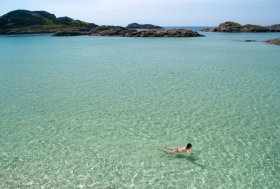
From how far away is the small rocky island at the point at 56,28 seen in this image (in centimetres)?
11462

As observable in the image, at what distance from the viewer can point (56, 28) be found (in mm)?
161750

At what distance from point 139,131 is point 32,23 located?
174m

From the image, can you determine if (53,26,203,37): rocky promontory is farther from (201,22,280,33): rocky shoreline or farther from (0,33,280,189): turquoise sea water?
(0,33,280,189): turquoise sea water

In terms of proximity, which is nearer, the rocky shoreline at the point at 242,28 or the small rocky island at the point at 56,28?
the small rocky island at the point at 56,28

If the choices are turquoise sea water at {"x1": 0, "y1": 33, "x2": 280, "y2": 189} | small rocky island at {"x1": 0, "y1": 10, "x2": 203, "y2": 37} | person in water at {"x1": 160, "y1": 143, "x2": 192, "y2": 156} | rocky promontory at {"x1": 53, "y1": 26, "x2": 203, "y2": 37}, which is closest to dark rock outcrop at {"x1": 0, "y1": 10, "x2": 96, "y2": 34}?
small rocky island at {"x1": 0, "y1": 10, "x2": 203, "y2": 37}

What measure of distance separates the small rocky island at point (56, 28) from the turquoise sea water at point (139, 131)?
85630 mm

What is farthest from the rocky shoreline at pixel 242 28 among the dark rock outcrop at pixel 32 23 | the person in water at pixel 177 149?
the person in water at pixel 177 149

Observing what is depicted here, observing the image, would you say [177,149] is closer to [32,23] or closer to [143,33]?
[143,33]

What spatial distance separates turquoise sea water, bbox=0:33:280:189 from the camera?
12.5 metres

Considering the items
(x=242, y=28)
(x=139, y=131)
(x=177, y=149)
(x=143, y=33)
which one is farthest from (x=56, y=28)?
(x=177, y=149)

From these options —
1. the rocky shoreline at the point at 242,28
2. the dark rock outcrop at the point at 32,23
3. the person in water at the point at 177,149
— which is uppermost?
the dark rock outcrop at the point at 32,23

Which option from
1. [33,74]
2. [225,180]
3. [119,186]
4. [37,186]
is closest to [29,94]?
[33,74]

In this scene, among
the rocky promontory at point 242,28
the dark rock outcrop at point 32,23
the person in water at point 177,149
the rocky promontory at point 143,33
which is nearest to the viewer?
the person in water at point 177,149

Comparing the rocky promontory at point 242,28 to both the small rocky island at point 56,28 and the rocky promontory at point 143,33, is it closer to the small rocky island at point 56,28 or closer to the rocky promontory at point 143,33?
the small rocky island at point 56,28
